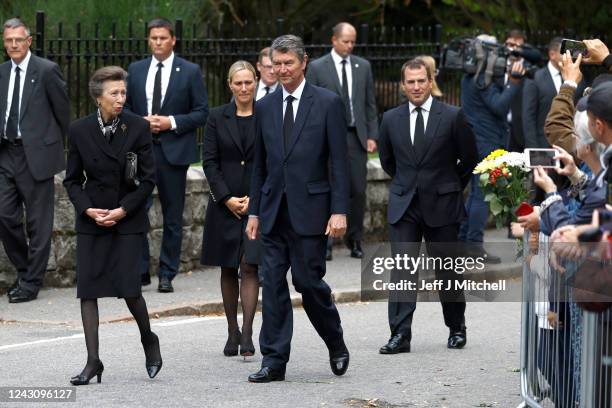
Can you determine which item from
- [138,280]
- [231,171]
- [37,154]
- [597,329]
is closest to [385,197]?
[37,154]

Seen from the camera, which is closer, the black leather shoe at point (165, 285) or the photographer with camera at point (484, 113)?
the black leather shoe at point (165, 285)

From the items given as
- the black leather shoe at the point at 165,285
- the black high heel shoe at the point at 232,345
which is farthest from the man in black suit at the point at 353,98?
the black high heel shoe at the point at 232,345

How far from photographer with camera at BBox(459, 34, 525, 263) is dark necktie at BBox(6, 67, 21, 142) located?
469 centimetres

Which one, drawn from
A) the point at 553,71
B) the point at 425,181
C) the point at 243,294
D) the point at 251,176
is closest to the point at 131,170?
the point at 251,176

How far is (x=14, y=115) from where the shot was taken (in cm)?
1244

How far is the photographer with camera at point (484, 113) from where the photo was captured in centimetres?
1468

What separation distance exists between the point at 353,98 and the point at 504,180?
18.3 ft

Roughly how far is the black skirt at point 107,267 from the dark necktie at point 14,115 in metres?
3.64

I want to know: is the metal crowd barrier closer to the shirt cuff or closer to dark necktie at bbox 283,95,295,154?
the shirt cuff

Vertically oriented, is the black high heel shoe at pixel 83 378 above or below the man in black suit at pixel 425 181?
below

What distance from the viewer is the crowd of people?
27.5ft

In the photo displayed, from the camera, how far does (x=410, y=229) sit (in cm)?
1032

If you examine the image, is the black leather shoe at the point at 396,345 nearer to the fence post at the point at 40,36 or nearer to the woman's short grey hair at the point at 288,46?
the woman's short grey hair at the point at 288,46

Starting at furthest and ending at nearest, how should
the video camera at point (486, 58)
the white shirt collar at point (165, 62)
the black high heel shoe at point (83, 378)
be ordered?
the video camera at point (486, 58) < the white shirt collar at point (165, 62) < the black high heel shoe at point (83, 378)
